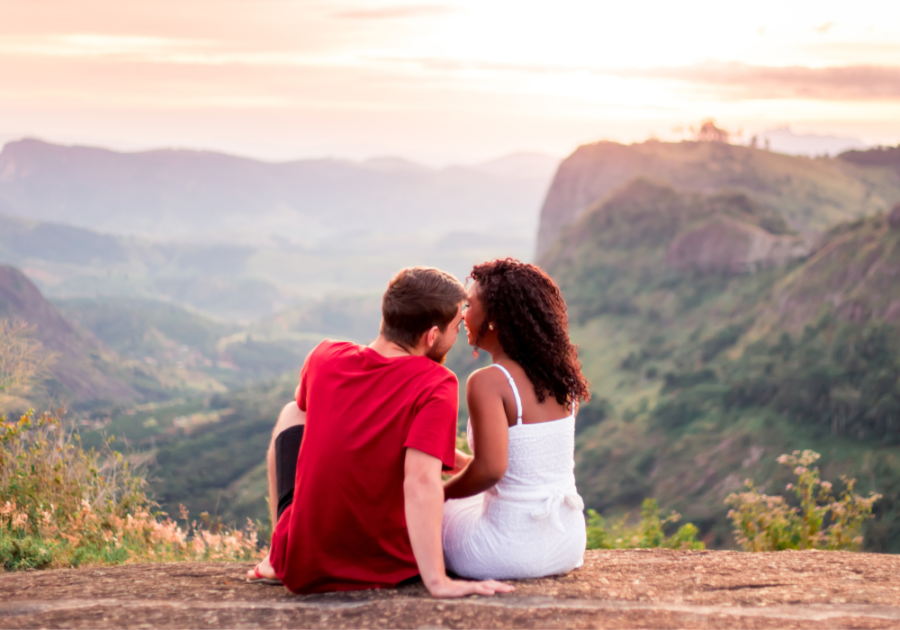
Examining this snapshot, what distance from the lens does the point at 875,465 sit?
107 ft

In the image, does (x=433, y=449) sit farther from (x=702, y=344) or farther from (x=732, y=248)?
(x=732, y=248)

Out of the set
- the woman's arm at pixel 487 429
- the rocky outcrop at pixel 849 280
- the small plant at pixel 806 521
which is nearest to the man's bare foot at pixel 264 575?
the woman's arm at pixel 487 429

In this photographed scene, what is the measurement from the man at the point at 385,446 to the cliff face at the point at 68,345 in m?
62.9

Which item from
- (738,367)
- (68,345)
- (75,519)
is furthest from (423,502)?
(68,345)

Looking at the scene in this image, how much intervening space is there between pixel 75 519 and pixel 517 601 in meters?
3.75

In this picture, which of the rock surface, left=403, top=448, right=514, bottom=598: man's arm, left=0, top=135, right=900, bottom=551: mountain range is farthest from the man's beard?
left=0, top=135, right=900, bottom=551: mountain range

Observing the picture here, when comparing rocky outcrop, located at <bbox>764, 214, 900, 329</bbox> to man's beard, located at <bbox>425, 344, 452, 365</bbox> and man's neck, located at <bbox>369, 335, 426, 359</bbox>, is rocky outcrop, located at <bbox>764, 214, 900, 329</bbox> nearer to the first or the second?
man's beard, located at <bbox>425, 344, 452, 365</bbox>

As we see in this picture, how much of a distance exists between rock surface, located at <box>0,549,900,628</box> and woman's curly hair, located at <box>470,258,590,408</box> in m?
0.99

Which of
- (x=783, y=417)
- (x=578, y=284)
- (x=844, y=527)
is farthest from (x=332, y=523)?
(x=578, y=284)

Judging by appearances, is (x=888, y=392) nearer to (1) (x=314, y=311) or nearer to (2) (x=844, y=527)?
(2) (x=844, y=527)

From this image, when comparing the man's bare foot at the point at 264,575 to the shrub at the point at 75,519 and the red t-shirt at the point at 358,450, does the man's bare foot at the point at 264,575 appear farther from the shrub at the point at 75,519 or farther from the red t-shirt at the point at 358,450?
the shrub at the point at 75,519

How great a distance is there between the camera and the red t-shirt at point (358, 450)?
10.00 ft

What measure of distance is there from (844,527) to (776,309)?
50426 millimetres

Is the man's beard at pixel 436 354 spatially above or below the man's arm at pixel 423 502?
above
